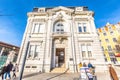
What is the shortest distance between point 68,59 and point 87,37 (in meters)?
5.21

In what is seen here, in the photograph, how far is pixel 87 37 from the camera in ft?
51.3

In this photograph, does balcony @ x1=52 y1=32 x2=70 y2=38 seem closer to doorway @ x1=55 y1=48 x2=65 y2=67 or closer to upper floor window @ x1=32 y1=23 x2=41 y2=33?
doorway @ x1=55 y1=48 x2=65 y2=67

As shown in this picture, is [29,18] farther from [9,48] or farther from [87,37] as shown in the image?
[9,48]

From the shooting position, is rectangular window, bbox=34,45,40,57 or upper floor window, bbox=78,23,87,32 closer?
rectangular window, bbox=34,45,40,57

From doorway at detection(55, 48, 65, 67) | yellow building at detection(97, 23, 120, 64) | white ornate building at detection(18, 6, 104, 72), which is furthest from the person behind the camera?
yellow building at detection(97, 23, 120, 64)

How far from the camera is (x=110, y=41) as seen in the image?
37.0 m

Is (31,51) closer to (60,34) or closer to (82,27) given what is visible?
(60,34)

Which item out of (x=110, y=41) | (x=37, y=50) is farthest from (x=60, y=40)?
(x=110, y=41)

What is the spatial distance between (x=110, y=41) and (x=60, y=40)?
3000 centimetres

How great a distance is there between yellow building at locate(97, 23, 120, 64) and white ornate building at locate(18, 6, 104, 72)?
75.1ft

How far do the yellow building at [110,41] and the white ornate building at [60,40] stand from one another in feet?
75.1

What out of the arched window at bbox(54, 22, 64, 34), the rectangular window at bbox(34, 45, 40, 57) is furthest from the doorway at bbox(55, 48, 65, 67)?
the arched window at bbox(54, 22, 64, 34)

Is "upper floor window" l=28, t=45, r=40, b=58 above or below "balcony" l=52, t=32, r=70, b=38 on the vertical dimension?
below

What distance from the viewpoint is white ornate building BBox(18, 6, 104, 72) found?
13.9 metres
